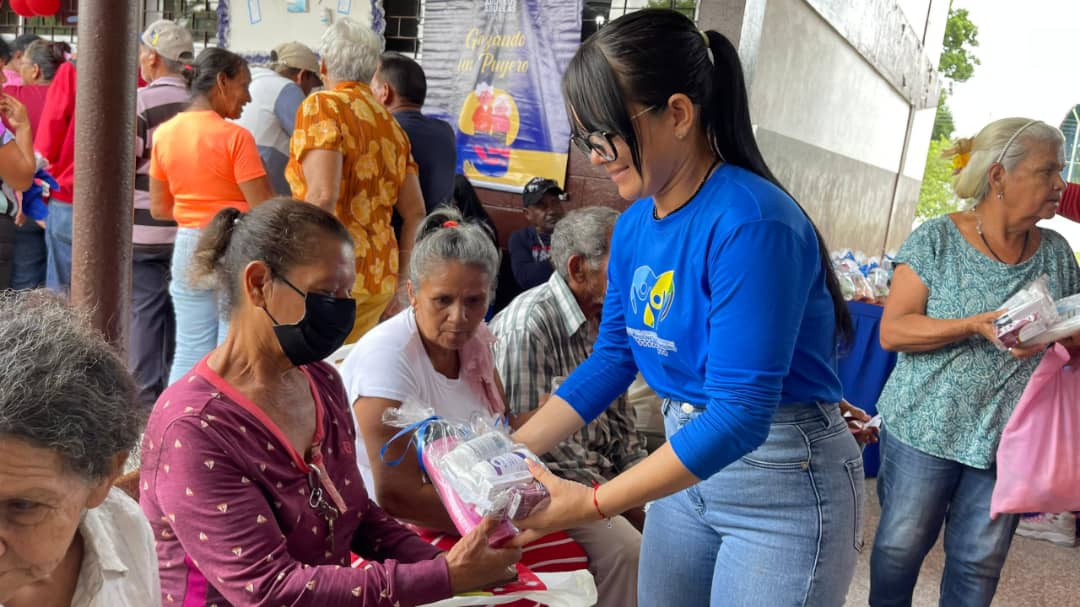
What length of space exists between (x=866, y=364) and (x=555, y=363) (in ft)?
9.16

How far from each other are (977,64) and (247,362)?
26274 millimetres

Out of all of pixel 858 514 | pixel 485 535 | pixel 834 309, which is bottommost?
pixel 485 535

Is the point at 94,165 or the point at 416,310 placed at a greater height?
the point at 94,165

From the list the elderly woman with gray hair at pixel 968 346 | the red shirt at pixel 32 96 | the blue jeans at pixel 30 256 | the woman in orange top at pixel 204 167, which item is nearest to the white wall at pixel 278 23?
the red shirt at pixel 32 96

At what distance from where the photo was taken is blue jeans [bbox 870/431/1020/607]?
2715 mm

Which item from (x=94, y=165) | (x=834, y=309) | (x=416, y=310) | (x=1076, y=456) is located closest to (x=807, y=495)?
(x=834, y=309)

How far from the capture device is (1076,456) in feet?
9.19

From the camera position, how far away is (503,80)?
19.0ft

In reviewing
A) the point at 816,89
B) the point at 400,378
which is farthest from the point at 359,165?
the point at 816,89

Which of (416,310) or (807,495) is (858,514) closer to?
(807,495)

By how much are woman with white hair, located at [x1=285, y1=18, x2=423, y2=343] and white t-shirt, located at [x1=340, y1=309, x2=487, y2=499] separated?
43.5 inches

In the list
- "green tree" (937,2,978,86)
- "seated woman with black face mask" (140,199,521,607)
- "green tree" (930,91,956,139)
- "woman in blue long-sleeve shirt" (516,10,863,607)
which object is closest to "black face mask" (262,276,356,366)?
"seated woman with black face mask" (140,199,521,607)

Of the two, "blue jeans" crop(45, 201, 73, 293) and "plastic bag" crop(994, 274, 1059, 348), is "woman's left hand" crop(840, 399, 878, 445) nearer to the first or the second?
"plastic bag" crop(994, 274, 1059, 348)

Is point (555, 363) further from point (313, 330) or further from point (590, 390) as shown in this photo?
point (313, 330)
